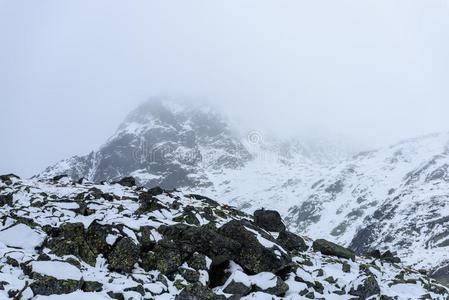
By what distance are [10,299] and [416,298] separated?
20484 millimetres

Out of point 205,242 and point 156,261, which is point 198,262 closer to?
point 205,242

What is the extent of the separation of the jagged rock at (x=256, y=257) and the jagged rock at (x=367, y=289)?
12.6 feet

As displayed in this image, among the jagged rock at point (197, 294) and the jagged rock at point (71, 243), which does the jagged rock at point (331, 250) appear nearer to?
the jagged rock at point (197, 294)

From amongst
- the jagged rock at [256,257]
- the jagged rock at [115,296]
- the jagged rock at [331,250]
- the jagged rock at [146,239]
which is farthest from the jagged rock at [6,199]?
the jagged rock at [331,250]

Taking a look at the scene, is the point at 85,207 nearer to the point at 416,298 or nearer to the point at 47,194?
the point at 47,194

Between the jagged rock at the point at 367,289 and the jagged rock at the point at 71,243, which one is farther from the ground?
the jagged rock at the point at 71,243

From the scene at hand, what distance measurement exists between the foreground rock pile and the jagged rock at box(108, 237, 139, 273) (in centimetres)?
5

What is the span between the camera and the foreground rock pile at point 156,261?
22789 millimetres

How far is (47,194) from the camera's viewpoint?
37250 mm

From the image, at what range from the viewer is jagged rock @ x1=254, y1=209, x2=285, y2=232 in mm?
41625

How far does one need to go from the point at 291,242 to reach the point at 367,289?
340 inches

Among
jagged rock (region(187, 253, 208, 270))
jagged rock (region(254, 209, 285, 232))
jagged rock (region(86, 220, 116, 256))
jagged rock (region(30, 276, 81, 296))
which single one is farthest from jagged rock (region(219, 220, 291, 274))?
jagged rock (region(254, 209, 285, 232))

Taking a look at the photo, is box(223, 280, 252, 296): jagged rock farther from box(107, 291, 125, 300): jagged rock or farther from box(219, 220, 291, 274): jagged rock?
box(107, 291, 125, 300): jagged rock

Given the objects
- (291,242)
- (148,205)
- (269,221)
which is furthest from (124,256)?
(269,221)
